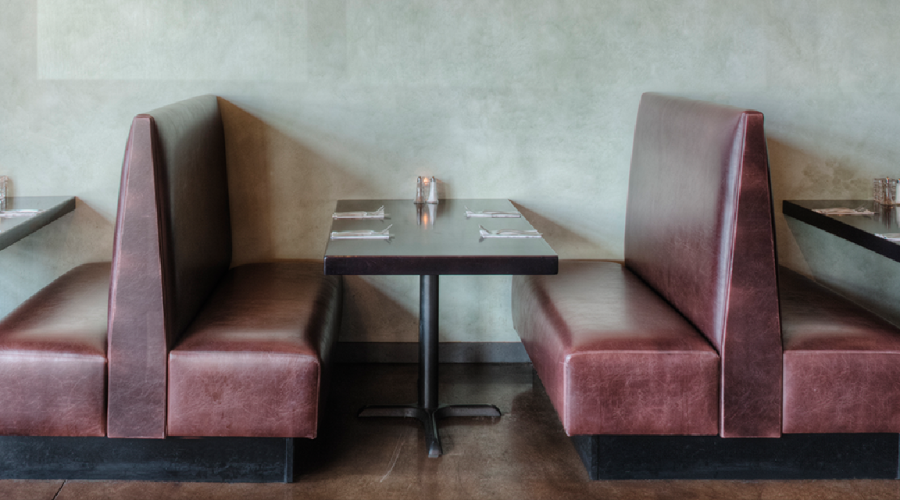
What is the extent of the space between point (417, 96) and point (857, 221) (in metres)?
1.88

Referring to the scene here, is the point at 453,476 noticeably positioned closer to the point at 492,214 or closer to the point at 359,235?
the point at 359,235

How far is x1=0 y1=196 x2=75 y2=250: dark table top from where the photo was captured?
2.69 metres

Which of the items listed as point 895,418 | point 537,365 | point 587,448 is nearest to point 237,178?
point 537,365

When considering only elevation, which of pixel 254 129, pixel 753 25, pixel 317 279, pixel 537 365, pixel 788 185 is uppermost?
pixel 753 25

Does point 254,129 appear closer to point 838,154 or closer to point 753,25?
point 753,25

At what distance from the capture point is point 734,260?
93.4 inches

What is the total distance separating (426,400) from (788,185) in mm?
1993

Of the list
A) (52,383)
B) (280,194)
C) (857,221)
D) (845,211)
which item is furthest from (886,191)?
(52,383)

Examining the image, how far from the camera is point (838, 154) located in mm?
3617

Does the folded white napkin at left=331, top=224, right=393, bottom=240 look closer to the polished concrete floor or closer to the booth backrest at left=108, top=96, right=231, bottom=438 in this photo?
the booth backrest at left=108, top=96, right=231, bottom=438

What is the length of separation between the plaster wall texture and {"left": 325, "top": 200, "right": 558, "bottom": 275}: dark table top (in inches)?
24.5

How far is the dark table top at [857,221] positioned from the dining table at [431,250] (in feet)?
3.76

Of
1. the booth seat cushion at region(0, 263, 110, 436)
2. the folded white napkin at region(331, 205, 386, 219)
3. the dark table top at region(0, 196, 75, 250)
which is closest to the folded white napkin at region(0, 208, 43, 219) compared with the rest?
the dark table top at region(0, 196, 75, 250)

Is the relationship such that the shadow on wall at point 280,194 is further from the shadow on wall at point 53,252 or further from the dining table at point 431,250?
the shadow on wall at point 53,252
